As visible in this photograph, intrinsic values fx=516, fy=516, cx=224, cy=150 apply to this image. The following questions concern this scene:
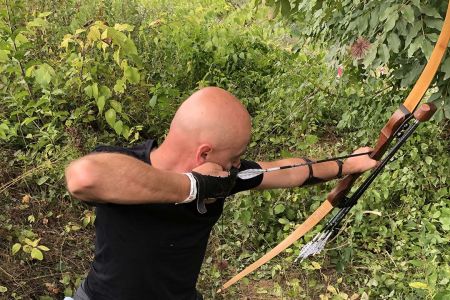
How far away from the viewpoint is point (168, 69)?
4.64 metres

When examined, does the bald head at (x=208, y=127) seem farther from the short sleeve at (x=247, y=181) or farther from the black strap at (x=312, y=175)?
the black strap at (x=312, y=175)

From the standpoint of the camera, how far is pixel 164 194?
4.16ft

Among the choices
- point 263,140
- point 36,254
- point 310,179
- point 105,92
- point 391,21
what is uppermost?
→ point 391,21

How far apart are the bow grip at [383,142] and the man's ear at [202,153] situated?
0.84 m

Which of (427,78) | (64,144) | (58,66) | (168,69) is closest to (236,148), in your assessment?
(427,78)

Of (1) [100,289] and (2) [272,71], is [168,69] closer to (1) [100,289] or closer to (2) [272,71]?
(2) [272,71]

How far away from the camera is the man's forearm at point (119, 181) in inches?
47.3

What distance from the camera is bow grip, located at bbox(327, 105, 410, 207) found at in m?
1.94

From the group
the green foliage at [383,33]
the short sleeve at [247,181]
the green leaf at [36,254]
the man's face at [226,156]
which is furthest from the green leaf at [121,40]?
Answer: the man's face at [226,156]

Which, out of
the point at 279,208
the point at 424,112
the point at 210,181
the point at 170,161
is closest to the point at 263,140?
the point at 279,208

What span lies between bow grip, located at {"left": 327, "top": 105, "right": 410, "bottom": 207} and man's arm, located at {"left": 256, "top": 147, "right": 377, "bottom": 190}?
0.12ft

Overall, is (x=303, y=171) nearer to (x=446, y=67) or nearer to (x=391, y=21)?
(x=391, y=21)

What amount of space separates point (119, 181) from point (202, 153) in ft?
1.02

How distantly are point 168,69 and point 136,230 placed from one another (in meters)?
3.26
